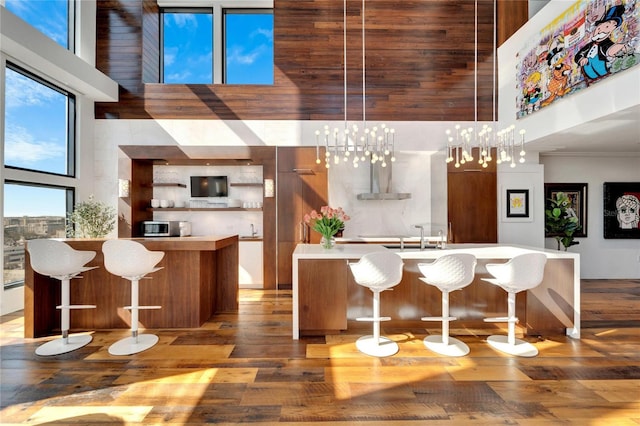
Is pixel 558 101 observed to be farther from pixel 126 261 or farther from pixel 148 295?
pixel 148 295

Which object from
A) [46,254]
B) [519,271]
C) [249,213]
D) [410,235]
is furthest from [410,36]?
[46,254]

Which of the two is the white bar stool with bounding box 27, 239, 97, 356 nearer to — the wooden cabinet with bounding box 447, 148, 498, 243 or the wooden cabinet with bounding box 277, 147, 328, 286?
the wooden cabinet with bounding box 277, 147, 328, 286

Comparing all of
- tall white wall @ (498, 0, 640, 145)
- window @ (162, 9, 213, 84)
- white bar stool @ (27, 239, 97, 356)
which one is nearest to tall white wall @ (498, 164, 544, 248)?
tall white wall @ (498, 0, 640, 145)

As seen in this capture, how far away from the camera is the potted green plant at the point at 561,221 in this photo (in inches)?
226

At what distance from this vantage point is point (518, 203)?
5555 mm

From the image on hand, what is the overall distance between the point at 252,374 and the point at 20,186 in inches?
163

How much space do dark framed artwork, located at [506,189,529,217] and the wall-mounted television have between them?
188 inches

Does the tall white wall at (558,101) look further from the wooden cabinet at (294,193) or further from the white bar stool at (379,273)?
the wooden cabinet at (294,193)

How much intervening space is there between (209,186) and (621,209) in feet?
24.3

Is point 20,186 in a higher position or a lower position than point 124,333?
higher

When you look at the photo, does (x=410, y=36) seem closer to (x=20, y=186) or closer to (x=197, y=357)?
(x=197, y=357)

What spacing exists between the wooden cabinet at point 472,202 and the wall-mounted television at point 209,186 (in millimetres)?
3796

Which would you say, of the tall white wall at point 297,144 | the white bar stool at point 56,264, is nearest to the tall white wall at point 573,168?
the tall white wall at point 297,144

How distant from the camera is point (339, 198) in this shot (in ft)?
19.6
